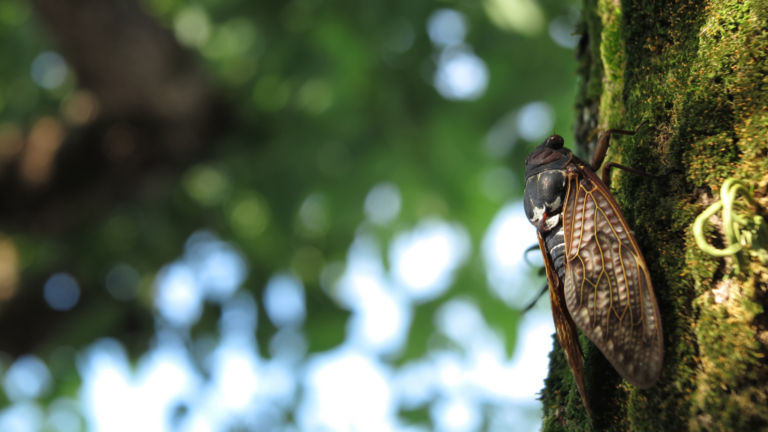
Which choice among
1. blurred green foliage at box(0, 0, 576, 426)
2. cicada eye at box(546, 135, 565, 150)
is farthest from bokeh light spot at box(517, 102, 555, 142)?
cicada eye at box(546, 135, 565, 150)

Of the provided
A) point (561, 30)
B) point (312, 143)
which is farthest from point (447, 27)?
point (312, 143)

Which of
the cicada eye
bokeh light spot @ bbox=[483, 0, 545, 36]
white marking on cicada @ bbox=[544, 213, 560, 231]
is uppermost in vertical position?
bokeh light spot @ bbox=[483, 0, 545, 36]

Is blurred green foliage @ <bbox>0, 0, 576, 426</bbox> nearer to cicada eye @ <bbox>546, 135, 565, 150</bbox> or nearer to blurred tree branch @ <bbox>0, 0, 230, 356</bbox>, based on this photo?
blurred tree branch @ <bbox>0, 0, 230, 356</bbox>

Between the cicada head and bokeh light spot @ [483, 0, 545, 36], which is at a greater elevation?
bokeh light spot @ [483, 0, 545, 36]

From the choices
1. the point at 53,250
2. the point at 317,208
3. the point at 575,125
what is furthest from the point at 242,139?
the point at 575,125

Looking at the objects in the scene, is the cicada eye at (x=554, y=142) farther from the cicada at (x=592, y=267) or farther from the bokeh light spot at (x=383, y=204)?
the bokeh light spot at (x=383, y=204)

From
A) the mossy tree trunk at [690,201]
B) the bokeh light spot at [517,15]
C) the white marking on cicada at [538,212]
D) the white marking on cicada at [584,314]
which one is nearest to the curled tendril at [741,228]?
the mossy tree trunk at [690,201]
